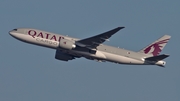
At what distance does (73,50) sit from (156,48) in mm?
15895

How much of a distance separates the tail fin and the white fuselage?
4823mm

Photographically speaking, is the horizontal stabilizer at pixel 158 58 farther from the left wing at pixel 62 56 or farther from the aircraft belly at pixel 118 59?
the left wing at pixel 62 56

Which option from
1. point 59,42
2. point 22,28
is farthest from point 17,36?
point 59,42

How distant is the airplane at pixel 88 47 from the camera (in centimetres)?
7400

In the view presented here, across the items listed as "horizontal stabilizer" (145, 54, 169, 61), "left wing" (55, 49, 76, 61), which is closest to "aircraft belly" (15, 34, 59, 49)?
"left wing" (55, 49, 76, 61)

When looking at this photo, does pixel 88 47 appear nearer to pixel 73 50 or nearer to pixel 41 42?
pixel 73 50

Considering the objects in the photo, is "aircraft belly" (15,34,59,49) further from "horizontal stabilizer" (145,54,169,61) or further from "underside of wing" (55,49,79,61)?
"horizontal stabilizer" (145,54,169,61)

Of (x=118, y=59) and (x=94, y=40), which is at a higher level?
(x=94, y=40)

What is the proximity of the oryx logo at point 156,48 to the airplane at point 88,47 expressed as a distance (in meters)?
3.80

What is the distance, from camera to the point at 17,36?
7562 cm

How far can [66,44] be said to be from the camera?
242ft

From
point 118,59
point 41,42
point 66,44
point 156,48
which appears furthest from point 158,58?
point 41,42

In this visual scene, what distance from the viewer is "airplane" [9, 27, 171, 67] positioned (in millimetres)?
74000

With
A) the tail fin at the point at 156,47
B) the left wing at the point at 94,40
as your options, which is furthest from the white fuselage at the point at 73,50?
the tail fin at the point at 156,47
